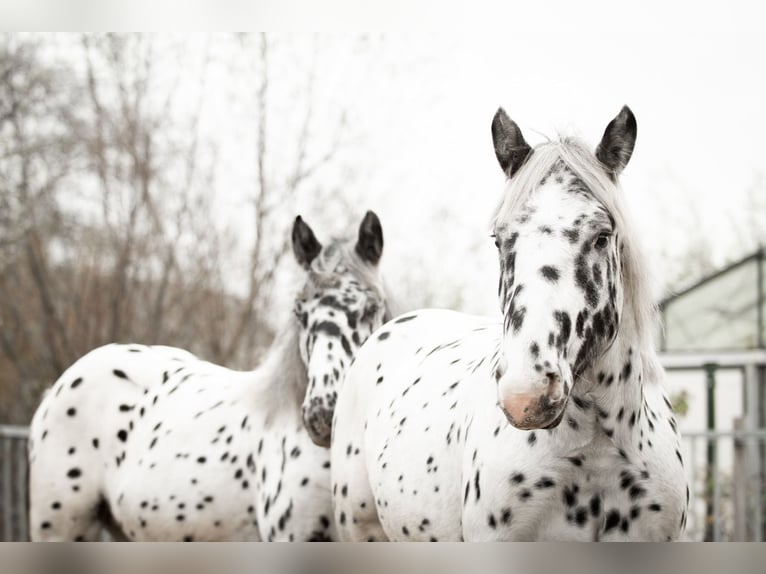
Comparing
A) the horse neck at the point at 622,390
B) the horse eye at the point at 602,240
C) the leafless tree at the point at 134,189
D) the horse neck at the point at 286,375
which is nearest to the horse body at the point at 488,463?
the horse neck at the point at 622,390

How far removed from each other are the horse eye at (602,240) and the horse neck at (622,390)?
0.64 feet

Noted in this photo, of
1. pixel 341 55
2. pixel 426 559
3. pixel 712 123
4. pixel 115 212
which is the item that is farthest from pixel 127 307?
pixel 426 559

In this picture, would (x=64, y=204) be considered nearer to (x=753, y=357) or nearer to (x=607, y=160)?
(x=753, y=357)

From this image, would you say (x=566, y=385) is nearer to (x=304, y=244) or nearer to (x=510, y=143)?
(x=510, y=143)

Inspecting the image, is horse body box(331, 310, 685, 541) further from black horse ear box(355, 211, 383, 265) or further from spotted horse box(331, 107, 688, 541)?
black horse ear box(355, 211, 383, 265)

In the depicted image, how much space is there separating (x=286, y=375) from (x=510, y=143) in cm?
161

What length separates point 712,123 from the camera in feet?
21.2

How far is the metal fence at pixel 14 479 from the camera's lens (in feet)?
22.4

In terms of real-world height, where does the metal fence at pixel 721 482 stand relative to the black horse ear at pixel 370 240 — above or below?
below

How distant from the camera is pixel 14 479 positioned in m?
7.44

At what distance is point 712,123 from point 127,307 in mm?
4654

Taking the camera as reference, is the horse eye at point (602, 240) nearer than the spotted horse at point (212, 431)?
Yes

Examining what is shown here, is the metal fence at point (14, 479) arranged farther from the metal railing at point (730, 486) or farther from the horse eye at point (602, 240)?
the horse eye at point (602, 240)

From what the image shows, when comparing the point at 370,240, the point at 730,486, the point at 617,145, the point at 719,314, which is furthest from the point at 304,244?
the point at 719,314
